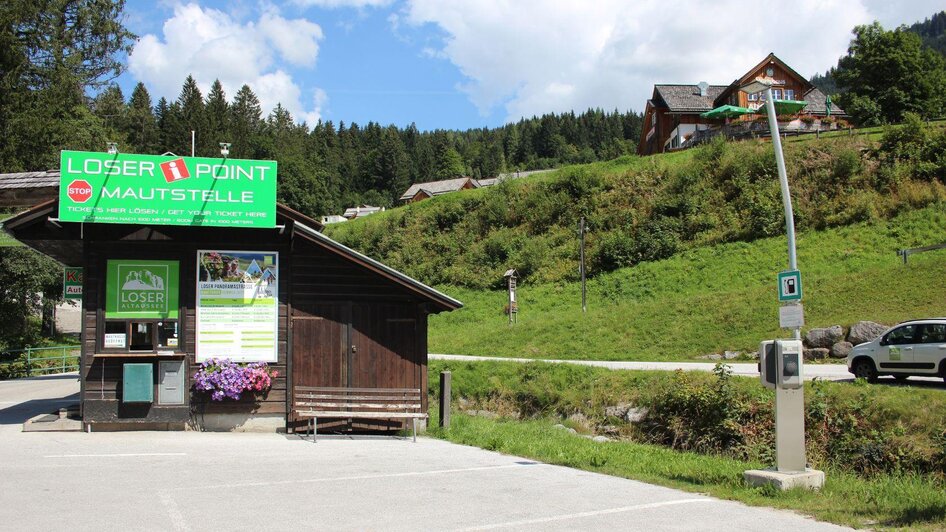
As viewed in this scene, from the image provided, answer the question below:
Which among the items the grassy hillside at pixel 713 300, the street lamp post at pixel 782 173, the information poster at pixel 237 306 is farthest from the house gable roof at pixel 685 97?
the information poster at pixel 237 306

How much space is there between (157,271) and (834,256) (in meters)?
29.2

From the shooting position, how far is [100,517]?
24.2 feet

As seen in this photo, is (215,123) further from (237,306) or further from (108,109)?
(237,306)

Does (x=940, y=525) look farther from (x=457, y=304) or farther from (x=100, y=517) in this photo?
(x=457, y=304)

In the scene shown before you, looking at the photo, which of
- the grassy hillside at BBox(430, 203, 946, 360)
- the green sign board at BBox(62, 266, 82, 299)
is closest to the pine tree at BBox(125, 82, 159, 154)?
the grassy hillside at BBox(430, 203, 946, 360)

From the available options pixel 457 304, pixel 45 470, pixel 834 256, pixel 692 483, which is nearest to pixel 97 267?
pixel 45 470

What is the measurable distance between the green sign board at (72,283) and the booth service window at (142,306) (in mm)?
2939

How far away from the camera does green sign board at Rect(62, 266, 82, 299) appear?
17.0m

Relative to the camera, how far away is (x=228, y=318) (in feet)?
48.6

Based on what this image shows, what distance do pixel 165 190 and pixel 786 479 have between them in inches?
452

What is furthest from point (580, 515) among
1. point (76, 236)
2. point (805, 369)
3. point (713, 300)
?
point (713, 300)

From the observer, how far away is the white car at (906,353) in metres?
16.5

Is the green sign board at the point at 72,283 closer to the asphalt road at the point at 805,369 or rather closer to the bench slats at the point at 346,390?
the bench slats at the point at 346,390

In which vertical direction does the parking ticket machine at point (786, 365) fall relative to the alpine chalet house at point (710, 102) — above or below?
below
